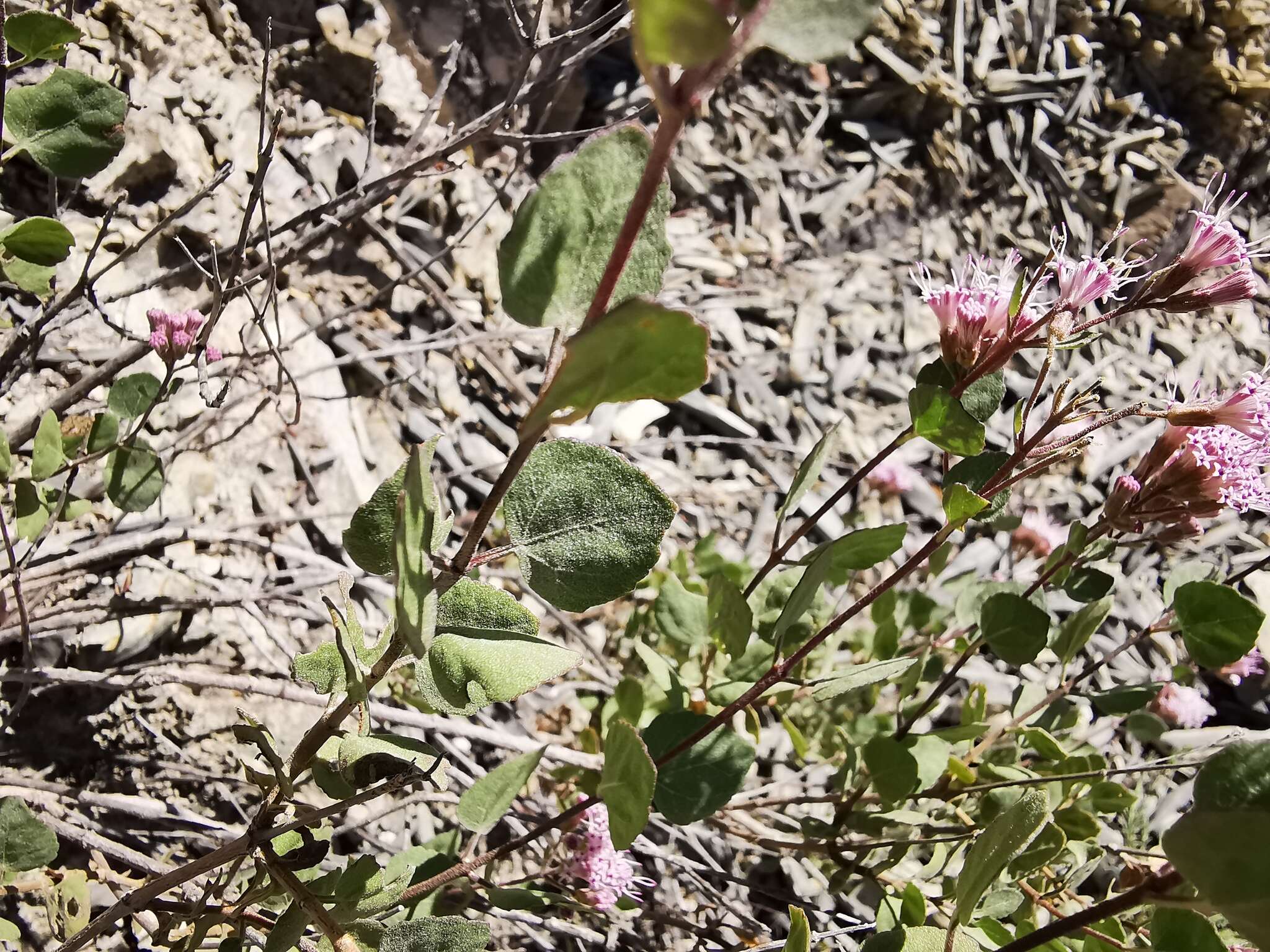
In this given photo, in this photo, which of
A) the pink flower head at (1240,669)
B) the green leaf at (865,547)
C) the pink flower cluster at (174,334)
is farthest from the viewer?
the pink flower head at (1240,669)

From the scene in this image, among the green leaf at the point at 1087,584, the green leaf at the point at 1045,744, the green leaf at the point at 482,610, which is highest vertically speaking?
Answer: the green leaf at the point at 482,610

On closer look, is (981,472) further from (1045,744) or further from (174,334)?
(174,334)

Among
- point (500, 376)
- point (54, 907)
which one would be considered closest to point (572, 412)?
point (54, 907)

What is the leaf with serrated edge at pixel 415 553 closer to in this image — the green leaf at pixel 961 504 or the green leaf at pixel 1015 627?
the green leaf at pixel 961 504

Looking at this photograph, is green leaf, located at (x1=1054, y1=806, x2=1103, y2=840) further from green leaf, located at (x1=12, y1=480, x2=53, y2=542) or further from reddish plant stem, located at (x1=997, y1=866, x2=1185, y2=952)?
green leaf, located at (x1=12, y1=480, x2=53, y2=542)

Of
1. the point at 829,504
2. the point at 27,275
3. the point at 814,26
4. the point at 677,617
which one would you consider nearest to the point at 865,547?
the point at 829,504

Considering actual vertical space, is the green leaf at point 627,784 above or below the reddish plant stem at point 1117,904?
above

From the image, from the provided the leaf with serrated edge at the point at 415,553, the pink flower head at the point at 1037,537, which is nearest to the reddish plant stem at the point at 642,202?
the leaf with serrated edge at the point at 415,553
